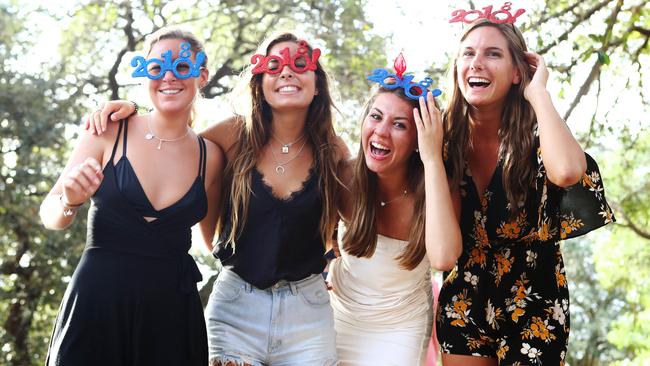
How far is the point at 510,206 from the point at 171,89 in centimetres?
163

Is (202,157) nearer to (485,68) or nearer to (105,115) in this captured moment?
(105,115)

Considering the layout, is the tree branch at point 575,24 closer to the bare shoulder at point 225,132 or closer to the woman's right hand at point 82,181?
the bare shoulder at point 225,132

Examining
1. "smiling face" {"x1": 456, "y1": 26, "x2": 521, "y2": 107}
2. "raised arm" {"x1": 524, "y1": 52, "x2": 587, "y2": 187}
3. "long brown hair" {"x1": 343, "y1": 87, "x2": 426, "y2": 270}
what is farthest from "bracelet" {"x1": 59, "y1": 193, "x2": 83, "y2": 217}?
"raised arm" {"x1": 524, "y1": 52, "x2": 587, "y2": 187}

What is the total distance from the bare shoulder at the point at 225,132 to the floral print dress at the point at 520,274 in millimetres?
1251

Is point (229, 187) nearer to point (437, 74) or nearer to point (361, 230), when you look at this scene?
point (361, 230)

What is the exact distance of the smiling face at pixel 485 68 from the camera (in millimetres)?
3801

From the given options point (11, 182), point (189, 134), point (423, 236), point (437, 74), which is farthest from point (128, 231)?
point (11, 182)

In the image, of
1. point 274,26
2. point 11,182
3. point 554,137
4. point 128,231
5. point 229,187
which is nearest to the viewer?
point 128,231

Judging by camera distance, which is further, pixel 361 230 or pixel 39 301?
pixel 39 301

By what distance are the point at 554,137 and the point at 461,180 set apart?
1.83ft

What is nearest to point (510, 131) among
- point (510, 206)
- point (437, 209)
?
point (510, 206)

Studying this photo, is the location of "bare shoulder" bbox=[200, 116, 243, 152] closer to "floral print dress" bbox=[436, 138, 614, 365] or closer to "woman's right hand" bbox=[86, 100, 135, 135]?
"woman's right hand" bbox=[86, 100, 135, 135]

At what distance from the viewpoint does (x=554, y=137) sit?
3.50 meters

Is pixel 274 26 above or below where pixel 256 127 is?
above
